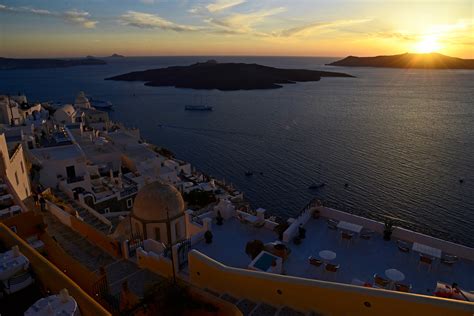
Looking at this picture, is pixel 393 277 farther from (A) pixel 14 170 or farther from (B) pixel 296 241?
(A) pixel 14 170

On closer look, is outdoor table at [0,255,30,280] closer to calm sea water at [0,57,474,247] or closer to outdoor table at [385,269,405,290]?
outdoor table at [385,269,405,290]

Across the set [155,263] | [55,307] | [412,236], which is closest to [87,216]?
[155,263]

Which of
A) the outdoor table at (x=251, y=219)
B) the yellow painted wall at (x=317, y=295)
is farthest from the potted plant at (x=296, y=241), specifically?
the yellow painted wall at (x=317, y=295)

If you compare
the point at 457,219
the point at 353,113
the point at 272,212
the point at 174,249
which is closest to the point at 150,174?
the point at 272,212

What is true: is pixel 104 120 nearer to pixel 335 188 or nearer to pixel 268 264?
pixel 335 188

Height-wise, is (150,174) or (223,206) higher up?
(223,206)

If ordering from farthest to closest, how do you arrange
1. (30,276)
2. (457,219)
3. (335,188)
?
(335,188)
(457,219)
(30,276)

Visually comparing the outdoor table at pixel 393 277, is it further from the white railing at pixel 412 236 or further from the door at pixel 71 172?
the door at pixel 71 172
